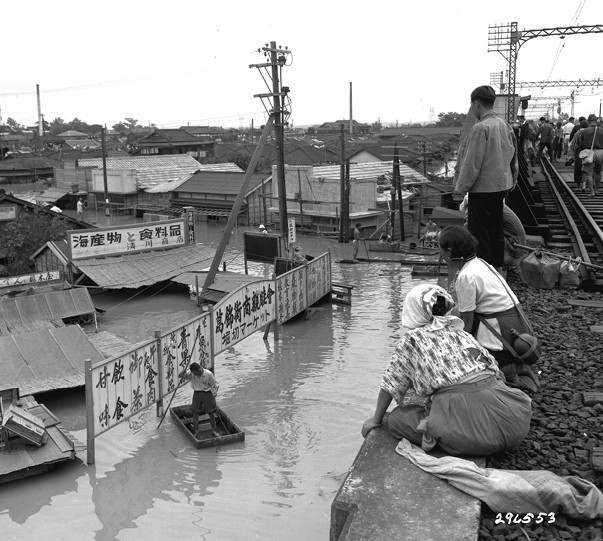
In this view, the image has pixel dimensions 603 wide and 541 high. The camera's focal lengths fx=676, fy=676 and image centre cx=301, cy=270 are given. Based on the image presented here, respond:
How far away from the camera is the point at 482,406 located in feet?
14.4

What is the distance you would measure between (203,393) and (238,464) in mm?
1188

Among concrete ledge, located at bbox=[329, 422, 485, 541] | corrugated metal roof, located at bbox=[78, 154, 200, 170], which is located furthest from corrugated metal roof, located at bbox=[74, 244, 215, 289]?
corrugated metal roof, located at bbox=[78, 154, 200, 170]

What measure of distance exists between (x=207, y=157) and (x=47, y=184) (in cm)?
1883

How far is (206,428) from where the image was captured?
34.6 feet

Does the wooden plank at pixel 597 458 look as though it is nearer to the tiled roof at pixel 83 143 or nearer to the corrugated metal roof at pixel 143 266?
the corrugated metal roof at pixel 143 266

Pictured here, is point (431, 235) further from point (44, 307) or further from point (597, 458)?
A: point (597, 458)

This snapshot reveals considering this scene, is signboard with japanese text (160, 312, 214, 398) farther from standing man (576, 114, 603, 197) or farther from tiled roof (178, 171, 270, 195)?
tiled roof (178, 171, 270, 195)

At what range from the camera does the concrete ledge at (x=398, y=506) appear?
3613mm

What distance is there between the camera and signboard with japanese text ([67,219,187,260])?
71.5 ft

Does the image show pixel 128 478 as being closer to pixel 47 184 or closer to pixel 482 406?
pixel 482 406

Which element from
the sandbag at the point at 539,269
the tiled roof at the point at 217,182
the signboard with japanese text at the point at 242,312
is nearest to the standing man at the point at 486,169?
the sandbag at the point at 539,269

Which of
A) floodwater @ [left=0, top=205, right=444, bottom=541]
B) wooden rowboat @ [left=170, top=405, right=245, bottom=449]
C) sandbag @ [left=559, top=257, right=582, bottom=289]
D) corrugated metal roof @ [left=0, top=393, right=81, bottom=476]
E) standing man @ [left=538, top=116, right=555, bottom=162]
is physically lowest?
floodwater @ [left=0, top=205, right=444, bottom=541]

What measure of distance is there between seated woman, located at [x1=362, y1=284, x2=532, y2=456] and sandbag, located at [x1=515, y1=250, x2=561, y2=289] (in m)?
5.34

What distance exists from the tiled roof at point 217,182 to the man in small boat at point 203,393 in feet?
104
